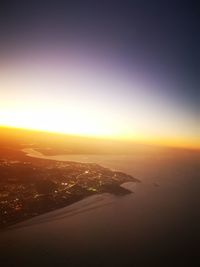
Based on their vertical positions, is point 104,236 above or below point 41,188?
below

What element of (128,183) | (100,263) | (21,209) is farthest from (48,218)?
(128,183)

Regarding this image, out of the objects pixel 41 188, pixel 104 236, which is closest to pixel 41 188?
pixel 41 188

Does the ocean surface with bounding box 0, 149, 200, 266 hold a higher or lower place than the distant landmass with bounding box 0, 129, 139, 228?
lower

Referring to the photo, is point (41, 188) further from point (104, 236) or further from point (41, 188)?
point (104, 236)

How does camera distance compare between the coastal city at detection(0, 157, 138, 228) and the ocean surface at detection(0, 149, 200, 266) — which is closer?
the ocean surface at detection(0, 149, 200, 266)

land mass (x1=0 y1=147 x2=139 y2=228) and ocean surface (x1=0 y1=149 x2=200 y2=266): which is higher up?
land mass (x1=0 y1=147 x2=139 y2=228)

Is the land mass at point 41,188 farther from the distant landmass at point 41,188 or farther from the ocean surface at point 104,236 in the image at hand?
the ocean surface at point 104,236

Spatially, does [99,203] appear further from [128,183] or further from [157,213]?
[128,183]

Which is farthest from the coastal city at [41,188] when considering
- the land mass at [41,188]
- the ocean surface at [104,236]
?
the ocean surface at [104,236]

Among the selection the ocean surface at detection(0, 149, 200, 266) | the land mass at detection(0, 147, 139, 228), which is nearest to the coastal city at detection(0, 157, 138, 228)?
the land mass at detection(0, 147, 139, 228)

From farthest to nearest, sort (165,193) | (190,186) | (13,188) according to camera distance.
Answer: (190,186) < (165,193) < (13,188)

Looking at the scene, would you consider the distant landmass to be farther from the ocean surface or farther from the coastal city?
the ocean surface
